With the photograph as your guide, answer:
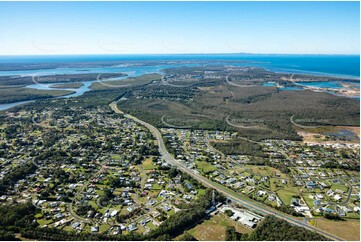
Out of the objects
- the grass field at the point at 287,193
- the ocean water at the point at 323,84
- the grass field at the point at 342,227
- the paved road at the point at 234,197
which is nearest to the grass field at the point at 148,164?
the paved road at the point at 234,197

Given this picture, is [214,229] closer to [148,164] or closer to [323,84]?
[148,164]

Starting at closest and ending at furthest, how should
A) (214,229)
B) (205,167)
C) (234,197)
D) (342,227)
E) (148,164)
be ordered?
1. (214,229)
2. (342,227)
3. (234,197)
4. (205,167)
5. (148,164)

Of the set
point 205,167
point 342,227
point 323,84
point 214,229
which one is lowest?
point 342,227

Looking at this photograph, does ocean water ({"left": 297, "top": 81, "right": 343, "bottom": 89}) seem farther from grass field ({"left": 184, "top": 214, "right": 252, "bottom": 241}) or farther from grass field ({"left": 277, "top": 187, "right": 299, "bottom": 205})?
grass field ({"left": 184, "top": 214, "right": 252, "bottom": 241})

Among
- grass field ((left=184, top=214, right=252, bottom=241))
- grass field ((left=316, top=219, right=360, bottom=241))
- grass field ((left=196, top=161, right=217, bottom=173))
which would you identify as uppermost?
grass field ((left=196, top=161, right=217, bottom=173))

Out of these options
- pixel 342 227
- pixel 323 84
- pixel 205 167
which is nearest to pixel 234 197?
pixel 205 167

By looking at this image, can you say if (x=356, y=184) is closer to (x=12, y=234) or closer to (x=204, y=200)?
(x=204, y=200)

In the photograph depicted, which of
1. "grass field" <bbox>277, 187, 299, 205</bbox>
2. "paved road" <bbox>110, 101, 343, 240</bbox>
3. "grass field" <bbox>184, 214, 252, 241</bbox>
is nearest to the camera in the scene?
"grass field" <bbox>184, 214, 252, 241</bbox>

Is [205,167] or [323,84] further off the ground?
[323,84]

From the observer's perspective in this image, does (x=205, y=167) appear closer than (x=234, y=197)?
No

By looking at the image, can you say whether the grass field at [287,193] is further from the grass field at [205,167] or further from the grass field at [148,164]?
the grass field at [148,164]

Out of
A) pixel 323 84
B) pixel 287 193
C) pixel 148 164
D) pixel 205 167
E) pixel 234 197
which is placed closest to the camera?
pixel 234 197

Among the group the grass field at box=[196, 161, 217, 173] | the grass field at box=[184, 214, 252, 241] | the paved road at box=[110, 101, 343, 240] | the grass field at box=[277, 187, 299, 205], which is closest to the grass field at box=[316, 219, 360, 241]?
the paved road at box=[110, 101, 343, 240]
